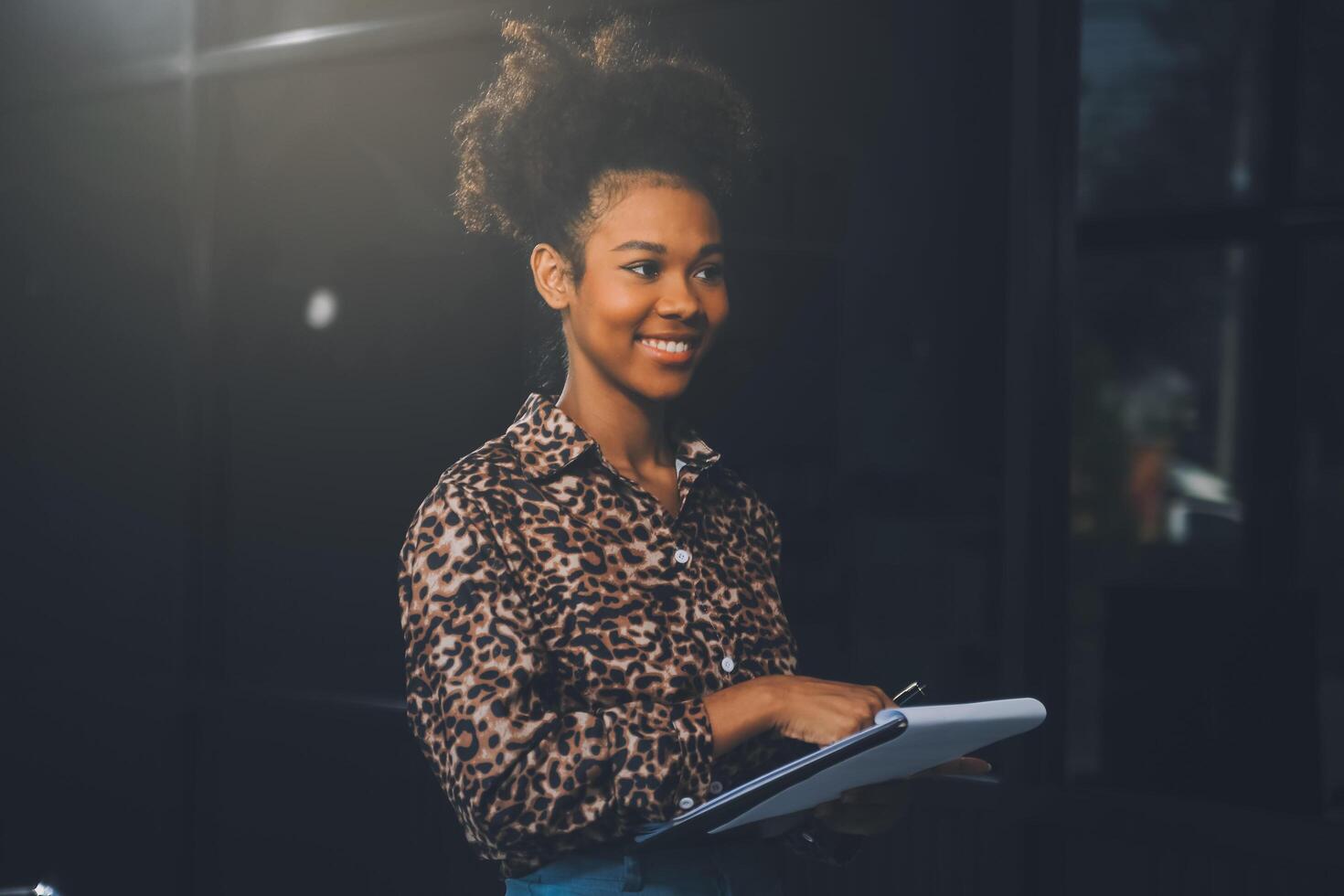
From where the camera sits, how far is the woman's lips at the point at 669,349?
2.17 m

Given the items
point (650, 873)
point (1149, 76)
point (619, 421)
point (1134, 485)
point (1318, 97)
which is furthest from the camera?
point (1149, 76)

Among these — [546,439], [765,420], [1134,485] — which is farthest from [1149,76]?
[546,439]

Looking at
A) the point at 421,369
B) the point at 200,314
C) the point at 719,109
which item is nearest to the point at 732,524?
the point at 719,109

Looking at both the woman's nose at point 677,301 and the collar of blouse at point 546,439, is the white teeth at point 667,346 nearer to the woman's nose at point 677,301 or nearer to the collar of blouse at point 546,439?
the woman's nose at point 677,301

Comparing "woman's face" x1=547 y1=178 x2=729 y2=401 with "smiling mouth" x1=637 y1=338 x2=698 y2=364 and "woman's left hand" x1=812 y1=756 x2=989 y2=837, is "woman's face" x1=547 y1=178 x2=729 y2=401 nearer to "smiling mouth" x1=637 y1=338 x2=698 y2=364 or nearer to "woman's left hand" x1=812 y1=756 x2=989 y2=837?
"smiling mouth" x1=637 y1=338 x2=698 y2=364

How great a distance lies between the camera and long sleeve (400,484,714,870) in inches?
69.4

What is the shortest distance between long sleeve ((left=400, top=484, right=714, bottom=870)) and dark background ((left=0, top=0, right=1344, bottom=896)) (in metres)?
1.02

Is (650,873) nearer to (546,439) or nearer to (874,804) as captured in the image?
(874,804)

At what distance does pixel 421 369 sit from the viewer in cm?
348

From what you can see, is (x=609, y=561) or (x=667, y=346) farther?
(x=667, y=346)

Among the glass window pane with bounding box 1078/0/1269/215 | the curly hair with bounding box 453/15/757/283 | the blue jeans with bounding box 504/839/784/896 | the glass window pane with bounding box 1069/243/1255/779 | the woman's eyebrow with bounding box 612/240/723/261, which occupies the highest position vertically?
the glass window pane with bounding box 1078/0/1269/215

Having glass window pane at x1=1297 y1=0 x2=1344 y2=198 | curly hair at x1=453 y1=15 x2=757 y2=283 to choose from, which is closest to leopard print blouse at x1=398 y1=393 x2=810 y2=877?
curly hair at x1=453 y1=15 x2=757 y2=283

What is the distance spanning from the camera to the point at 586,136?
84.6 inches

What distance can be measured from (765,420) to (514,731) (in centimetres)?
130
